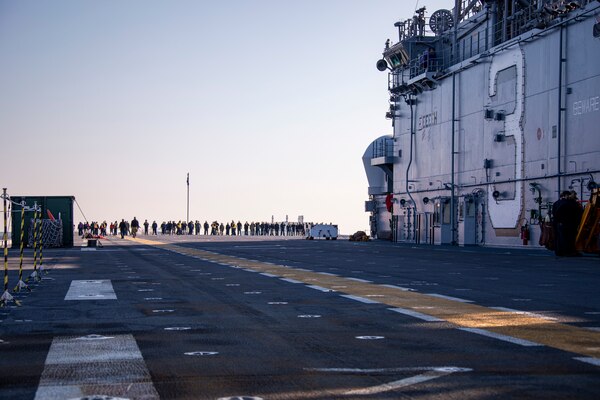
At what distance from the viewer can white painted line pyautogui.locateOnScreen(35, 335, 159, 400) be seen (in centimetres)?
619

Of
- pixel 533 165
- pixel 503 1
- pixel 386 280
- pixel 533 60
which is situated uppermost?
pixel 503 1

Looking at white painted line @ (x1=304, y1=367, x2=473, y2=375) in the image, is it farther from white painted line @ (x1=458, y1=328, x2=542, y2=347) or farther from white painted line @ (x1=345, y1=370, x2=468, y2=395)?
white painted line @ (x1=458, y1=328, x2=542, y2=347)

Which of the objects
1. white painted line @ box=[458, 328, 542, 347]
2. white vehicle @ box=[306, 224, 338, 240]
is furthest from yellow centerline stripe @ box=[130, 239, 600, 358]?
white vehicle @ box=[306, 224, 338, 240]

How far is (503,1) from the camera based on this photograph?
46.8 metres

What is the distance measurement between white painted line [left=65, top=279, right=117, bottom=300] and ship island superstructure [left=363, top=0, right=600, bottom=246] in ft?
80.9

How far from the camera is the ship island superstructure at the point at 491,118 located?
38.2 metres

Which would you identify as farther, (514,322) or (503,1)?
(503,1)

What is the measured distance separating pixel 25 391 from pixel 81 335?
3.34 metres

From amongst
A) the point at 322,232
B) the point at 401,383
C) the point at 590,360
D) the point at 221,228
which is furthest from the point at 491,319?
the point at 221,228

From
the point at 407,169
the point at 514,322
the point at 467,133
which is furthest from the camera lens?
the point at 407,169

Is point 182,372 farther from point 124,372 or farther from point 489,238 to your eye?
point 489,238

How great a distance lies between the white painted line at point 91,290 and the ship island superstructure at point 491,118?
24.6m

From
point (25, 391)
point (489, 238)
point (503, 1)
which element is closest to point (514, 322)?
point (25, 391)

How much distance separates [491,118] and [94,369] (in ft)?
135
